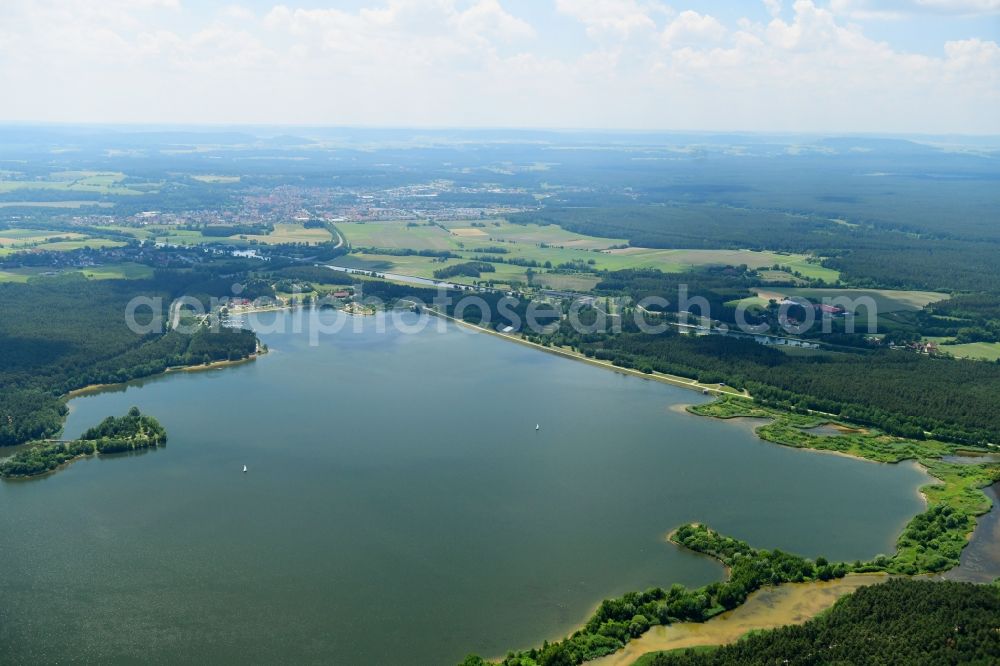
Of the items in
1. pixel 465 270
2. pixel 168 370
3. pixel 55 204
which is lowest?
pixel 168 370

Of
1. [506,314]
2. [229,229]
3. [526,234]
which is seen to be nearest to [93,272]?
[229,229]

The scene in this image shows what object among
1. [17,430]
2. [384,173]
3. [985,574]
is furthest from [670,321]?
[384,173]

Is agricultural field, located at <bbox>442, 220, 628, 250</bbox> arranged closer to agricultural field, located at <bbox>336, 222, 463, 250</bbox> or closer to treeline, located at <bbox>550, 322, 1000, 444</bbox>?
agricultural field, located at <bbox>336, 222, 463, 250</bbox>

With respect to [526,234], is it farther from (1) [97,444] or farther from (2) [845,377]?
(1) [97,444]

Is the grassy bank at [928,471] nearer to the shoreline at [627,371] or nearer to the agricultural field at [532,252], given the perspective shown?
the shoreline at [627,371]

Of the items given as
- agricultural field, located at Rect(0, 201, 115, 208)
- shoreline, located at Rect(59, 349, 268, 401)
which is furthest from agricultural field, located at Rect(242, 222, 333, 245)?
shoreline, located at Rect(59, 349, 268, 401)

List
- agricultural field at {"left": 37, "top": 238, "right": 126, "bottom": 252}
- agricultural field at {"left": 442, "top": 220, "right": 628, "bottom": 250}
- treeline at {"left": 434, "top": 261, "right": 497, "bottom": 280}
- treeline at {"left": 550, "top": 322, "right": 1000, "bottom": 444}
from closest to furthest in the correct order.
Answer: treeline at {"left": 550, "top": 322, "right": 1000, "bottom": 444} < treeline at {"left": 434, "top": 261, "right": 497, "bottom": 280} < agricultural field at {"left": 37, "top": 238, "right": 126, "bottom": 252} < agricultural field at {"left": 442, "top": 220, "right": 628, "bottom": 250}

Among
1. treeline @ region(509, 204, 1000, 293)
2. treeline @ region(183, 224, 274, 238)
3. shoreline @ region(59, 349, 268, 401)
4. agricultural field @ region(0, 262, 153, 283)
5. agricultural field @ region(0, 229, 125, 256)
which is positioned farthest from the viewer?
treeline @ region(183, 224, 274, 238)

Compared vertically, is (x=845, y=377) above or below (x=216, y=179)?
below
